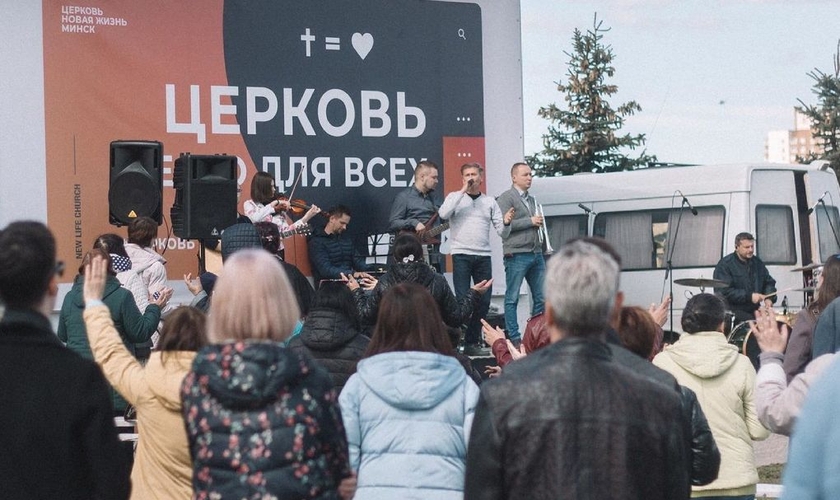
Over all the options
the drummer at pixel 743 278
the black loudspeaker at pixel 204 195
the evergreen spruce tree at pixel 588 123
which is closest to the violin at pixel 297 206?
the black loudspeaker at pixel 204 195

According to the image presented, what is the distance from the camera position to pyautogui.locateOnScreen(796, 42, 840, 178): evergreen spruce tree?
27203 millimetres

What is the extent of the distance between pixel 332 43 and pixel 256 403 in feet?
28.8

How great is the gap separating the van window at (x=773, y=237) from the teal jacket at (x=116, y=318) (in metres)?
9.96

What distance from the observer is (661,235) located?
17.4 meters

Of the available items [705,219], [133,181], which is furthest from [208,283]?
[705,219]

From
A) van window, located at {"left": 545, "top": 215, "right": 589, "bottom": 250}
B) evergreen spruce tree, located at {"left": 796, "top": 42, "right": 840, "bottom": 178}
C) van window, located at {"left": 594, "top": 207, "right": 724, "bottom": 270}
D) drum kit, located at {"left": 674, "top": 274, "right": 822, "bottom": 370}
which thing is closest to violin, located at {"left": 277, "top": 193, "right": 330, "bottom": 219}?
drum kit, located at {"left": 674, "top": 274, "right": 822, "bottom": 370}

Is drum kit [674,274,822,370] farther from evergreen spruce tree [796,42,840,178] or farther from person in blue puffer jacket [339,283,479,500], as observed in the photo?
evergreen spruce tree [796,42,840,178]

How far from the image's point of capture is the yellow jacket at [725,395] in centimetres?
565

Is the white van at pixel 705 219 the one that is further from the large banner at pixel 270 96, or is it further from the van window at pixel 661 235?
the large banner at pixel 270 96

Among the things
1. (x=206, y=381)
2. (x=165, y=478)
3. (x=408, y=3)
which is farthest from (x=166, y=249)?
(x=206, y=381)

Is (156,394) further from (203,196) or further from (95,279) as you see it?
(203,196)

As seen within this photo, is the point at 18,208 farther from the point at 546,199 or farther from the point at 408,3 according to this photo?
the point at 546,199

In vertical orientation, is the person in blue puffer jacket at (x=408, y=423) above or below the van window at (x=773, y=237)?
below

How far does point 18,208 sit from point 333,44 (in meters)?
3.19
